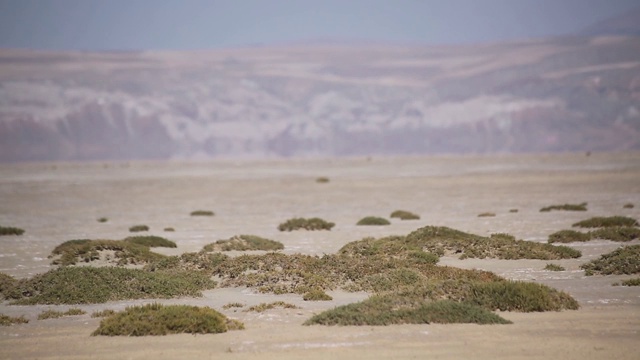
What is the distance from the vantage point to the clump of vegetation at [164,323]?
15.9m

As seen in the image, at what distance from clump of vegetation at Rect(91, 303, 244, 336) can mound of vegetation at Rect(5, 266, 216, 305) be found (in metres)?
4.38

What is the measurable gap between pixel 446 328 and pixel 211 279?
901 cm

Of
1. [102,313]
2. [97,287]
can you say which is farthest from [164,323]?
[97,287]

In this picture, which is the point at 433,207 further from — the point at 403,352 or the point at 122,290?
the point at 403,352

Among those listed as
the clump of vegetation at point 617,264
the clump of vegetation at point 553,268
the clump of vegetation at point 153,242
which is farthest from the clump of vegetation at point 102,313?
the clump of vegetation at point 153,242

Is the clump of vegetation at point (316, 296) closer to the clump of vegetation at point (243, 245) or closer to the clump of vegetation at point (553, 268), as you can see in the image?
the clump of vegetation at point (553, 268)

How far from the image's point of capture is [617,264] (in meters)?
23.1

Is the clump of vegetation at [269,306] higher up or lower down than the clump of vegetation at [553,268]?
lower down

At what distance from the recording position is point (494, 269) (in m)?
24.7

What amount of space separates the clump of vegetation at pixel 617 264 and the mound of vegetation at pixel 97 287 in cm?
1022

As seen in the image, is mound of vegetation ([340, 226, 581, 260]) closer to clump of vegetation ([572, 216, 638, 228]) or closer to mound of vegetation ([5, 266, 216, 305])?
mound of vegetation ([5, 266, 216, 305])

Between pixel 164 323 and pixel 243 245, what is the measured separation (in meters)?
15.2

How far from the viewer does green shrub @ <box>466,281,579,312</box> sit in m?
17.5

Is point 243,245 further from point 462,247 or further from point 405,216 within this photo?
point 405,216
